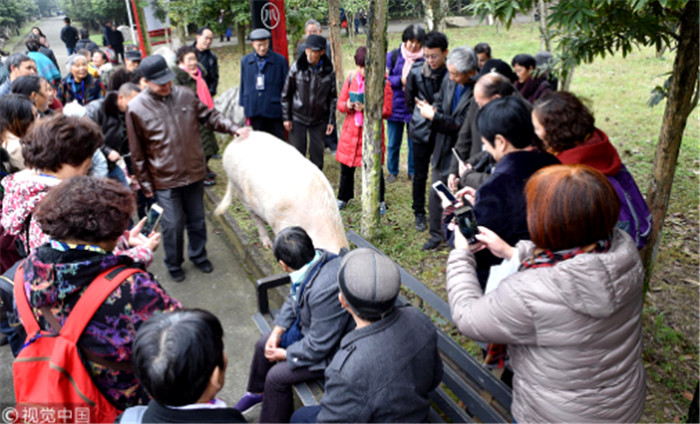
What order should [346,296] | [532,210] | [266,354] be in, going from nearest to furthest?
[532,210]
[346,296]
[266,354]

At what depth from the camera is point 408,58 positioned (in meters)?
5.81

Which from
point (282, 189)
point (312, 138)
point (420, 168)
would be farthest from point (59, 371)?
point (312, 138)

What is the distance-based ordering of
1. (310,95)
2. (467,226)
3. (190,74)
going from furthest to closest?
(190,74) < (310,95) < (467,226)

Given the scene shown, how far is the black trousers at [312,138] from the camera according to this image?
6.29 metres

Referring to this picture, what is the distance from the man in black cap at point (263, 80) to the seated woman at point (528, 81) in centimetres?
302

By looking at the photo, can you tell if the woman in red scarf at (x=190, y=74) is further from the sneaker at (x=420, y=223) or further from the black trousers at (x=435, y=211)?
the black trousers at (x=435, y=211)

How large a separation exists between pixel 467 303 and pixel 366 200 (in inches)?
120

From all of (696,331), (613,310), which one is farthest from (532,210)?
(696,331)

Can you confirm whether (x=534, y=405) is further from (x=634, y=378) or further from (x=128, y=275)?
(x=128, y=275)

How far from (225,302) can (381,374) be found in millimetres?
3144

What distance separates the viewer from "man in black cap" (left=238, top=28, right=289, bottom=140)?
20.9 feet

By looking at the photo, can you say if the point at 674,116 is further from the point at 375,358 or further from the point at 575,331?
the point at 375,358

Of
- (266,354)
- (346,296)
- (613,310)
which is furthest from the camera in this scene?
(266,354)

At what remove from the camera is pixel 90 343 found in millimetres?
1979
